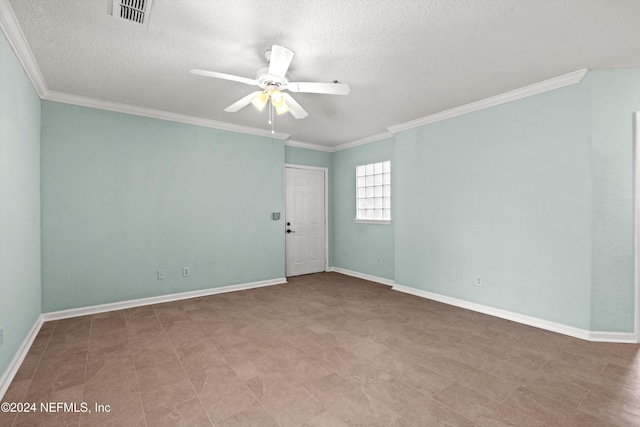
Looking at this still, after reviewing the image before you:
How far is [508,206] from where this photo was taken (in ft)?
11.7

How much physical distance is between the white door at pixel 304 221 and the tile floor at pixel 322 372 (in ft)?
7.55

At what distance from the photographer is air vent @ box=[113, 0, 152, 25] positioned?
6.59 ft

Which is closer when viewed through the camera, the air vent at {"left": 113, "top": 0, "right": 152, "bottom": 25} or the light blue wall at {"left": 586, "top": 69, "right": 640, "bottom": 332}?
the air vent at {"left": 113, "top": 0, "right": 152, "bottom": 25}

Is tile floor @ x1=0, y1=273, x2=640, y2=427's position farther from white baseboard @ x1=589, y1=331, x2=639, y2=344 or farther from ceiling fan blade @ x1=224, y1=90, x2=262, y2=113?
ceiling fan blade @ x1=224, y1=90, x2=262, y2=113

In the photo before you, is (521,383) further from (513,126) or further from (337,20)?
(337,20)

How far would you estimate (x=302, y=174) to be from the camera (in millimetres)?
6062

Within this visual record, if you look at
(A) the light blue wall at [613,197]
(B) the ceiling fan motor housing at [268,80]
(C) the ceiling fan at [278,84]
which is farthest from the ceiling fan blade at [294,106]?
(A) the light blue wall at [613,197]

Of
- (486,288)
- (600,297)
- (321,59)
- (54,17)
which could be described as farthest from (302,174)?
(600,297)

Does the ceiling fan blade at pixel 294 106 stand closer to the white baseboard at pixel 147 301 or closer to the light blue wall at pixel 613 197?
the light blue wall at pixel 613 197

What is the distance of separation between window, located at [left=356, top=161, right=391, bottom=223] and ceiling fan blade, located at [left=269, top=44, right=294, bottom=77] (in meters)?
3.29

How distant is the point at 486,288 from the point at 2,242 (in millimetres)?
4841

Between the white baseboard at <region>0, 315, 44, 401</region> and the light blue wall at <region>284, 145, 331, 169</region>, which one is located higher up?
the light blue wall at <region>284, 145, 331, 169</region>

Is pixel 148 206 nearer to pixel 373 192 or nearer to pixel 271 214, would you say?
pixel 271 214

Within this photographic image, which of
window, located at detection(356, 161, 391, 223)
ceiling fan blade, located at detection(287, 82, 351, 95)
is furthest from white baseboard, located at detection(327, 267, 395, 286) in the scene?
ceiling fan blade, located at detection(287, 82, 351, 95)
